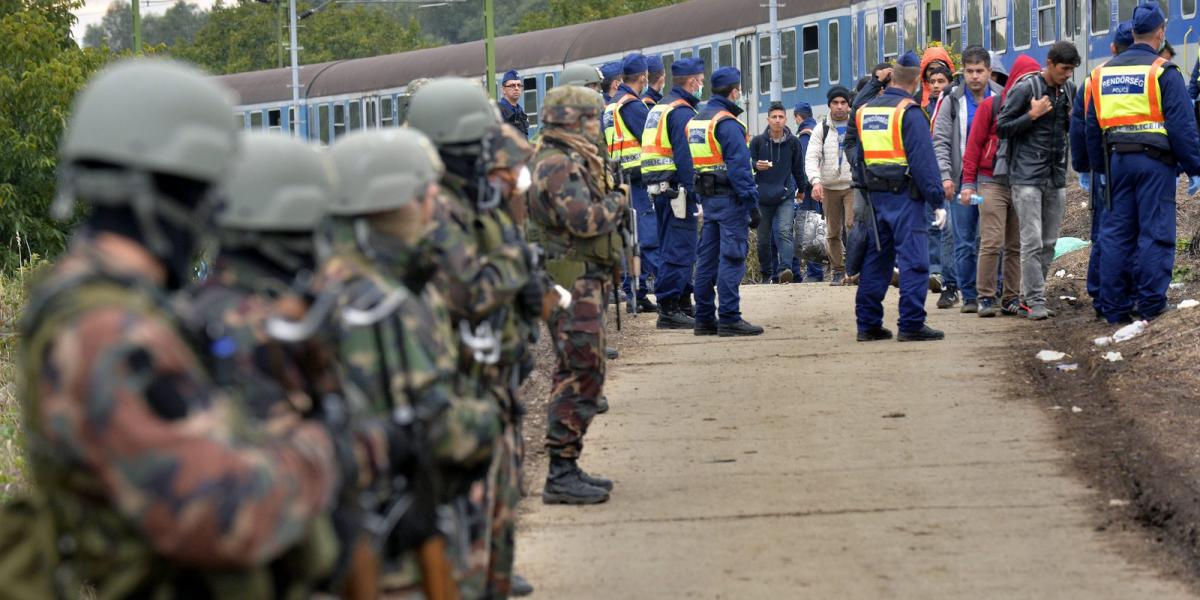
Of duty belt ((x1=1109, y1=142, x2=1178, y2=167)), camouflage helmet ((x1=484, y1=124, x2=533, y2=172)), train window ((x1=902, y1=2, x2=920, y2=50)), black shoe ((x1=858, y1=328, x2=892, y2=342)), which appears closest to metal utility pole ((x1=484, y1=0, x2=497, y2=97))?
train window ((x1=902, y1=2, x2=920, y2=50))

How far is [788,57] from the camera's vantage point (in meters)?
29.1

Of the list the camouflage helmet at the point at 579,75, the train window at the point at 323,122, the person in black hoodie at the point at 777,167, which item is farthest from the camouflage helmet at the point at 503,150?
the train window at the point at 323,122

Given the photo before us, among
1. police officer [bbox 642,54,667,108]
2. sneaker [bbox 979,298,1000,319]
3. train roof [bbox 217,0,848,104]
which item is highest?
train roof [bbox 217,0,848,104]

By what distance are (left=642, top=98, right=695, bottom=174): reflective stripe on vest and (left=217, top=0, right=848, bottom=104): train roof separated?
15134 millimetres

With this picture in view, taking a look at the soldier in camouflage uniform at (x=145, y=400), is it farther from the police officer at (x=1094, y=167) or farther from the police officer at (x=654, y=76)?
the police officer at (x=654, y=76)

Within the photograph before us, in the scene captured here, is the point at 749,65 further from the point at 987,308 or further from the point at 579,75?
the point at 579,75

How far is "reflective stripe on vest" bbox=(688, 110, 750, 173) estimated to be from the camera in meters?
12.5

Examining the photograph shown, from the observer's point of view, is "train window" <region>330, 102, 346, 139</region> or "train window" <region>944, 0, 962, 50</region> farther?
"train window" <region>330, 102, 346, 139</region>

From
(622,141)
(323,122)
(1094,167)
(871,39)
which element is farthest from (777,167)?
(323,122)

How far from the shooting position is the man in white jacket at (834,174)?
55.5ft

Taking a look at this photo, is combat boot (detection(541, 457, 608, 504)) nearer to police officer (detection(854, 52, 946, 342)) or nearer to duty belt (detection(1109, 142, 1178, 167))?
police officer (detection(854, 52, 946, 342))

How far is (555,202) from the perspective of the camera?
7648 mm

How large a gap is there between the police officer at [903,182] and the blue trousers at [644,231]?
2.62m

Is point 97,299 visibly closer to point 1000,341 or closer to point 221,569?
point 221,569
